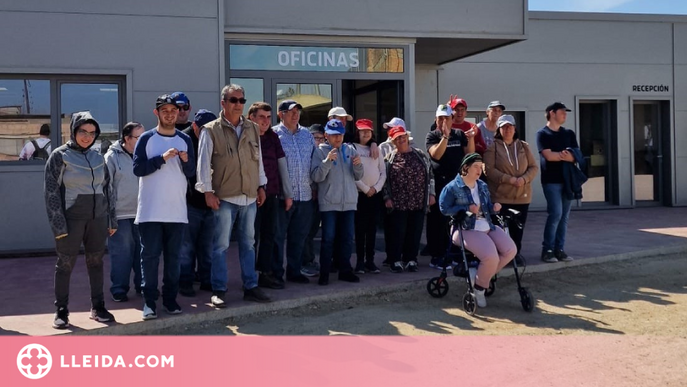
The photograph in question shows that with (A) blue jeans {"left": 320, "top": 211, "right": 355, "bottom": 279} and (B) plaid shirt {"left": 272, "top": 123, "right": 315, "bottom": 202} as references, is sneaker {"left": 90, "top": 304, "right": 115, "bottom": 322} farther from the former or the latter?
(A) blue jeans {"left": 320, "top": 211, "right": 355, "bottom": 279}

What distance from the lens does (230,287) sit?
7594 mm

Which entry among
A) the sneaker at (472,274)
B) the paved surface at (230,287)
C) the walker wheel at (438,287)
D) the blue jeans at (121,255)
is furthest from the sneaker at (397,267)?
the blue jeans at (121,255)

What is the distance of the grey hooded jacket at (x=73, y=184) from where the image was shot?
5.77m

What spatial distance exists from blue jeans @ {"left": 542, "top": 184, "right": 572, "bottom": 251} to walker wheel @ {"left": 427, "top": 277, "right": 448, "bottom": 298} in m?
2.28

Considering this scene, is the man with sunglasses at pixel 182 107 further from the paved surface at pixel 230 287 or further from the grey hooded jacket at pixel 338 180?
the paved surface at pixel 230 287

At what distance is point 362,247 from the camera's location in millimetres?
8359

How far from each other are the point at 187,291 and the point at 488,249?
3186 millimetres

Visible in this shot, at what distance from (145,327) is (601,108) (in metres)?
14.2

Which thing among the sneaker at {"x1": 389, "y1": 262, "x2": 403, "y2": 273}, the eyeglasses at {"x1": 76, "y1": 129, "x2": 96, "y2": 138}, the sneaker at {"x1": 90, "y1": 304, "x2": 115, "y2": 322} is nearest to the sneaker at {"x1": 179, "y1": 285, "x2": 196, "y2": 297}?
the sneaker at {"x1": 90, "y1": 304, "x2": 115, "y2": 322}

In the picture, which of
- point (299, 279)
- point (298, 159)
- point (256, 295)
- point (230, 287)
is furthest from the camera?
point (299, 279)

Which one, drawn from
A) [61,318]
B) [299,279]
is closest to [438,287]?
[299,279]

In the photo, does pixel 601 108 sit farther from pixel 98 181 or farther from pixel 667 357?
pixel 98 181

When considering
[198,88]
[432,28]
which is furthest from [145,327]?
[432,28]

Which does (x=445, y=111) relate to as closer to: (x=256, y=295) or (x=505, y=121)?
(x=505, y=121)
